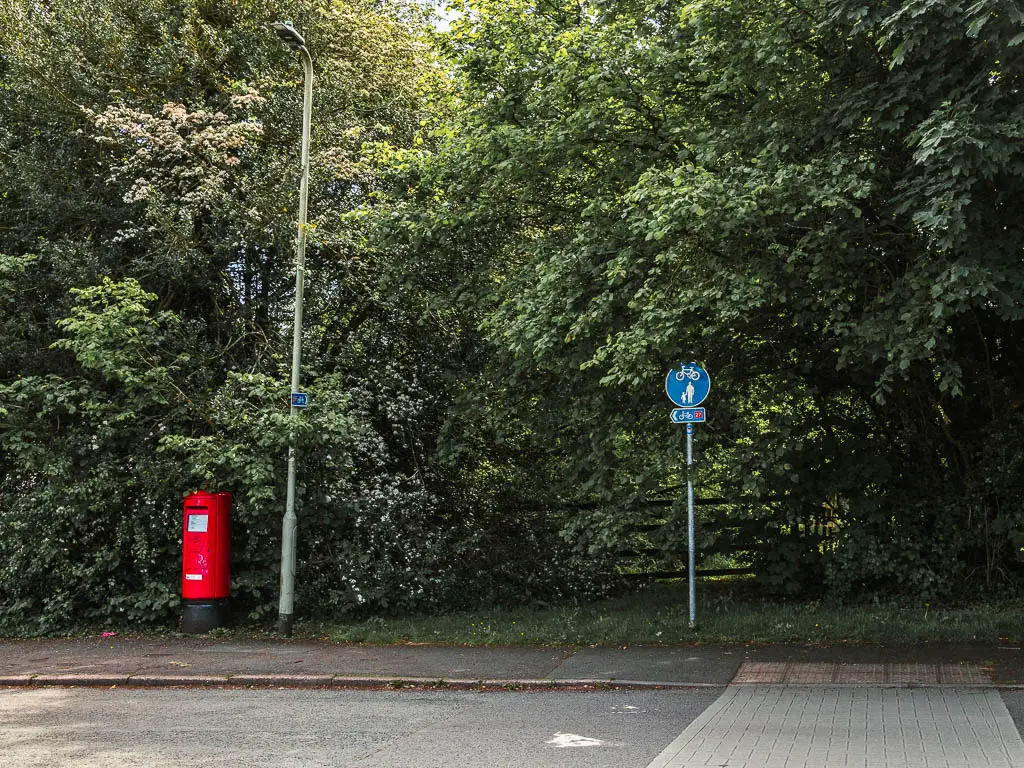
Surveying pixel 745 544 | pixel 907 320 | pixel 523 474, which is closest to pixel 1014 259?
pixel 907 320

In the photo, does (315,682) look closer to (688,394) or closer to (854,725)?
(688,394)

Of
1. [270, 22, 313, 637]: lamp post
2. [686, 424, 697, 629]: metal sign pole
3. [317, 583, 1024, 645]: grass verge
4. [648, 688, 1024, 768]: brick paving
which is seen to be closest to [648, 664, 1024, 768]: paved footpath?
[648, 688, 1024, 768]: brick paving

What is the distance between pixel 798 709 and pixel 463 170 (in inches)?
308

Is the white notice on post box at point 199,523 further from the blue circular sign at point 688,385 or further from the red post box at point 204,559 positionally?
the blue circular sign at point 688,385

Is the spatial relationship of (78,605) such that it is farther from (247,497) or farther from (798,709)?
(798,709)

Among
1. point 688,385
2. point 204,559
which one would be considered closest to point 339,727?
point 688,385

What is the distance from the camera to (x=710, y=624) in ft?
37.6

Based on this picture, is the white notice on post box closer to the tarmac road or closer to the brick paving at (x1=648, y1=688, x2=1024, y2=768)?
the tarmac road

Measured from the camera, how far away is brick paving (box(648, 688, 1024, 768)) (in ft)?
20.3

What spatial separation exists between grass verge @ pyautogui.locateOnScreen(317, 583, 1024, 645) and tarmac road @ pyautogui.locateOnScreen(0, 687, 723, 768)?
2.45 meters

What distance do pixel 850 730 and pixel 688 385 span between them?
15.1 feet

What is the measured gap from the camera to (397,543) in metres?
13.5

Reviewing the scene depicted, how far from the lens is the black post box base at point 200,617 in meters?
12.7

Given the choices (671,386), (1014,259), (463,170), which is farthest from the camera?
(463,170)
